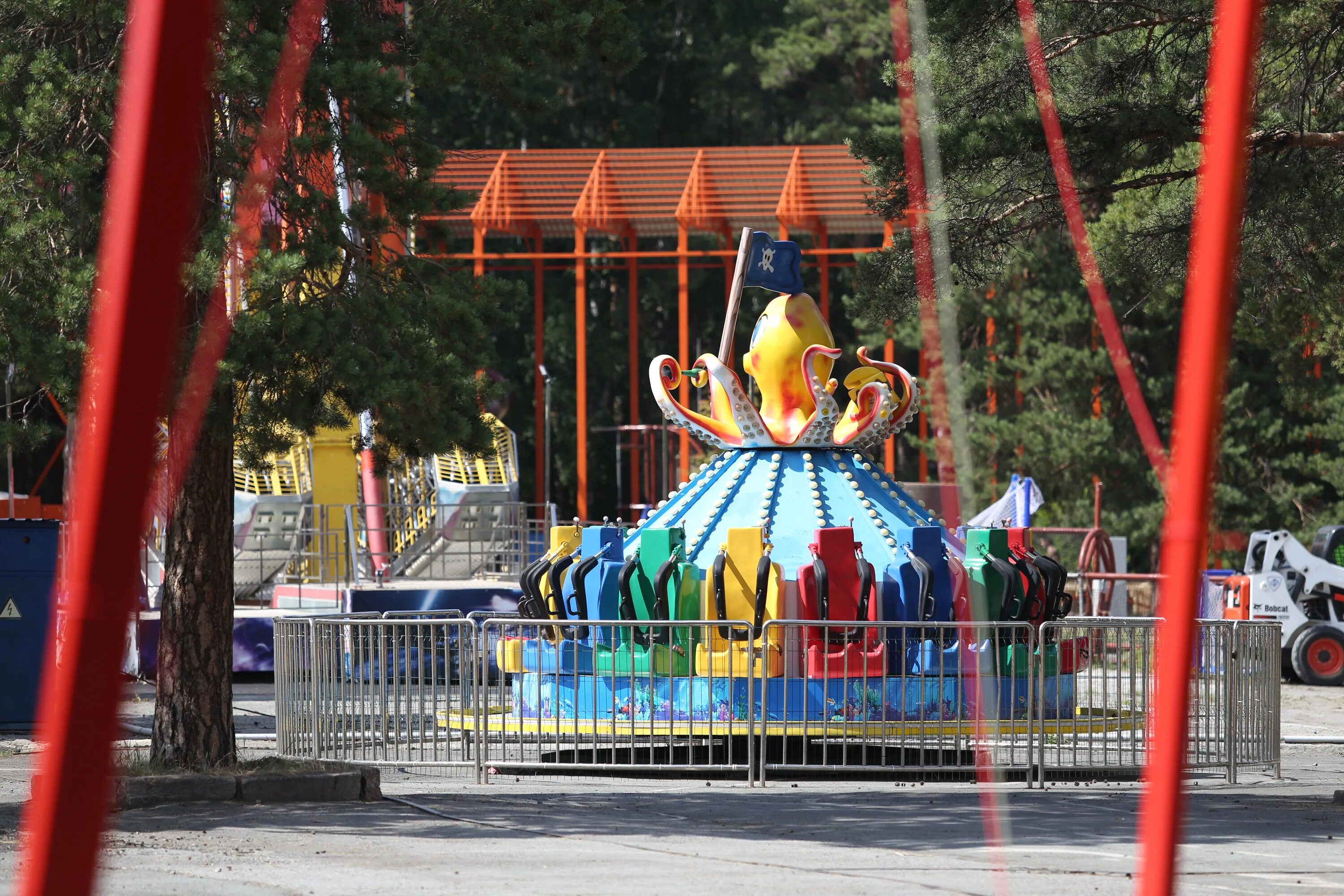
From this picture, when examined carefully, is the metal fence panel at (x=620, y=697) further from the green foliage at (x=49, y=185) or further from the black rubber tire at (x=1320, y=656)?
the black rubber tire at (x=1320, y=656)

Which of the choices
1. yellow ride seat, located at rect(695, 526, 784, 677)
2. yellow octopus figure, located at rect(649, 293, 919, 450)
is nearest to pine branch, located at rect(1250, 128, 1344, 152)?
yellow octopus figure, located at rect(649, 293, 919, 450)

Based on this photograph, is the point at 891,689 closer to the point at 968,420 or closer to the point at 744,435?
the point at 744,435

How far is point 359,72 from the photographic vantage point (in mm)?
10016

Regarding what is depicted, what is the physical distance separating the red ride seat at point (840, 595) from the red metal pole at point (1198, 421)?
28.3 feet

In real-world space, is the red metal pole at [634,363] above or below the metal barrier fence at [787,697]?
above

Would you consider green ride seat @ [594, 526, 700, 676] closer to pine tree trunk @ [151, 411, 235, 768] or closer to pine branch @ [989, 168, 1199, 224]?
pine tree trunk @ [151, 411, 235, 768]

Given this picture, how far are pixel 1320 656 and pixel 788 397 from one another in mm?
11000

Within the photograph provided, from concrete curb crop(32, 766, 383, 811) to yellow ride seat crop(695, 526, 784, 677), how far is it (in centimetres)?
294

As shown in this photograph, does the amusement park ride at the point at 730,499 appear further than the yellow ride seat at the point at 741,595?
No

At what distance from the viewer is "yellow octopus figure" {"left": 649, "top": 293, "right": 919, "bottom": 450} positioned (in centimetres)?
1463

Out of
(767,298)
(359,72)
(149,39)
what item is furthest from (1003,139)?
(767,298)

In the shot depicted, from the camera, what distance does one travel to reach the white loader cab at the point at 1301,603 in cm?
2248

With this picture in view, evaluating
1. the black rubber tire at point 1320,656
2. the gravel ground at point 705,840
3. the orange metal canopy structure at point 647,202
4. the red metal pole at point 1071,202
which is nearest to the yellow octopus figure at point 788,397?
the red metal pole at point 1071,202

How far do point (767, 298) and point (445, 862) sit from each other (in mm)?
37367
